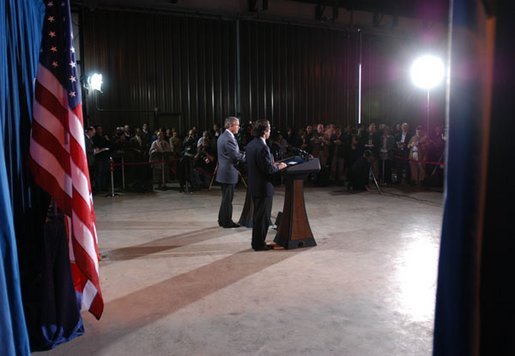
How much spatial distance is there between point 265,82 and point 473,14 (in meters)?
16.7

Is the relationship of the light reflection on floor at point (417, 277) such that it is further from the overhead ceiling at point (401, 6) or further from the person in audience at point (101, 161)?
the overhead ceiling at point (401, 6)

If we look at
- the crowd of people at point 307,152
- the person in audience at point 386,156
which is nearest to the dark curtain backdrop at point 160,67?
the crowd of people at point 307,152

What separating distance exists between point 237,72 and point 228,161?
10260 mm

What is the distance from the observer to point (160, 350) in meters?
3.55

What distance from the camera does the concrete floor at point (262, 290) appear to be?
3.68 m

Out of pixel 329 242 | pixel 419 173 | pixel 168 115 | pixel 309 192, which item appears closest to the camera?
pixel 329 242

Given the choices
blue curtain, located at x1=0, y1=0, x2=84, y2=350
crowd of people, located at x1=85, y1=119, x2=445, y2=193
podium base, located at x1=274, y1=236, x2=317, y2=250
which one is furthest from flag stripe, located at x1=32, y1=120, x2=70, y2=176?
crowd of people, located at x1=85, y1=119, x2=445, y2=193

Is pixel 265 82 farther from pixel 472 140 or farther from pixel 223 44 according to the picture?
pixel 472 140

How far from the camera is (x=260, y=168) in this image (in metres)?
6.29

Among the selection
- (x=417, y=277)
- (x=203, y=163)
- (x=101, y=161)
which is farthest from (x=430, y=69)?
(x=417, y=277)

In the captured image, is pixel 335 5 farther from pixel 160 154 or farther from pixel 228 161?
pixel 228 161

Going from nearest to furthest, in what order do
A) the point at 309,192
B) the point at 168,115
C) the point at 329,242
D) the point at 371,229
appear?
the point at 329,242
the point at 371,229
the point at 309,192
the point at 168,115

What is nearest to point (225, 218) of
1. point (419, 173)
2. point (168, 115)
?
point (419, 173)

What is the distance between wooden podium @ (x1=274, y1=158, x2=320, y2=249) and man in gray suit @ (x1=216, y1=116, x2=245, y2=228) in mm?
1466
